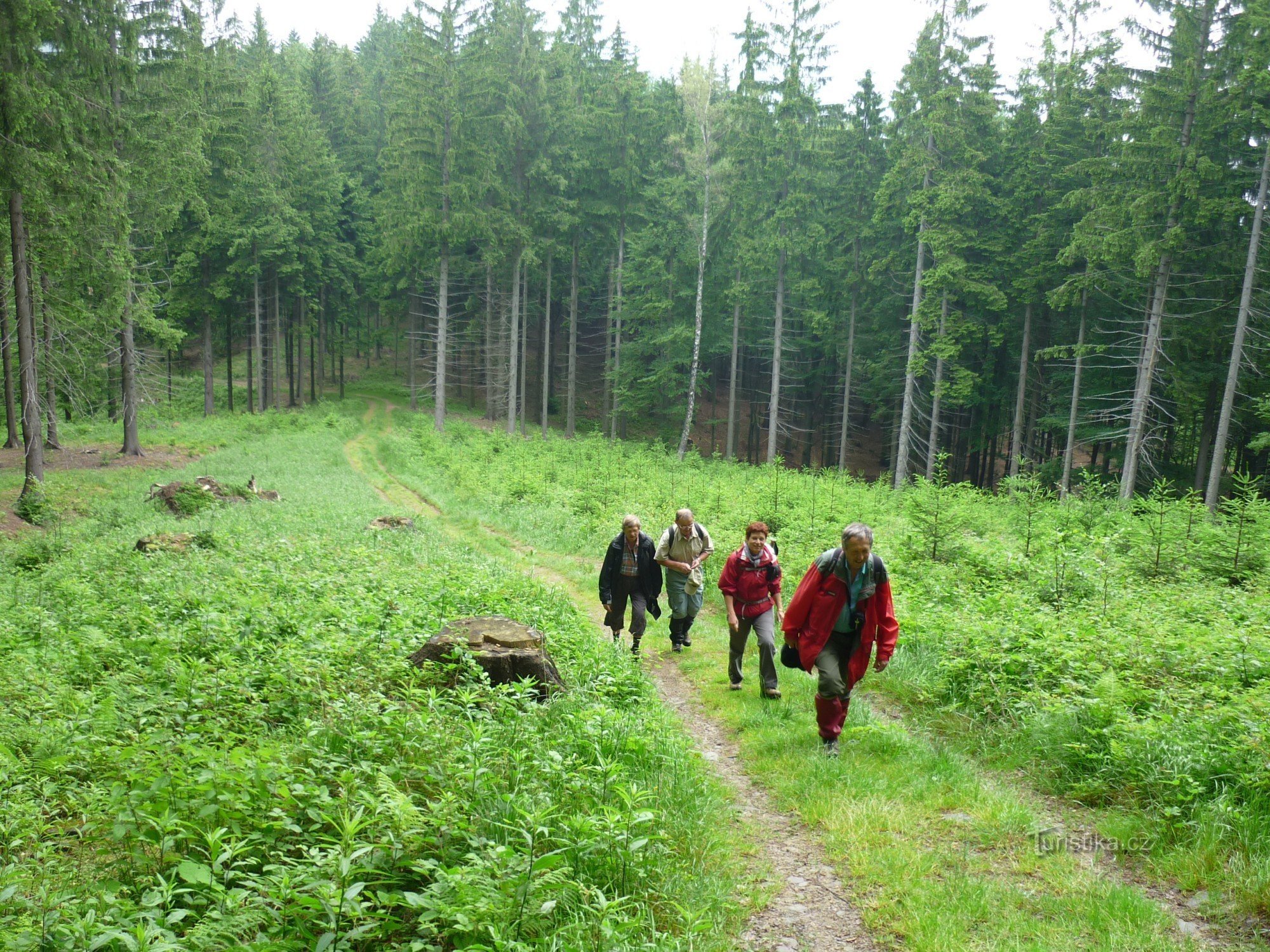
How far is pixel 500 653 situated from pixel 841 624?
3.06 m

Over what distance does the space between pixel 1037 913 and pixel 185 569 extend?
10.3 m

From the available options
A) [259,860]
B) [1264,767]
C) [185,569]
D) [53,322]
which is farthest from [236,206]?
[1264,767]

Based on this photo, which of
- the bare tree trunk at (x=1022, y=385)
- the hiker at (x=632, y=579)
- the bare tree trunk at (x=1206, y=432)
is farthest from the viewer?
the bare tree trunk at (x=1022, y=385)

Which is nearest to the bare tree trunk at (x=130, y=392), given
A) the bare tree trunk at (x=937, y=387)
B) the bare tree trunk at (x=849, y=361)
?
the bare tree trunk at (x=849, y=361)

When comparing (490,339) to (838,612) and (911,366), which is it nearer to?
(911,366)

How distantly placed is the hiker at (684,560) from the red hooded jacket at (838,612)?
256 cm

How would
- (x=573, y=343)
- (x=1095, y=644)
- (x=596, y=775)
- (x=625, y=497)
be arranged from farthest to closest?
1. (x=573, y=343)
2. (x=625, y=497)
3. (x=1095, y=644)
4. (x=596, y=775)

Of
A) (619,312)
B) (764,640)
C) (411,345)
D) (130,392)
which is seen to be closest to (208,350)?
(411,345)

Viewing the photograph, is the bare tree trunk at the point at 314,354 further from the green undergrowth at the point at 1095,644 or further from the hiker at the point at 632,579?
the hiker at the point at 632,579

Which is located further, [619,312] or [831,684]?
[619,312]

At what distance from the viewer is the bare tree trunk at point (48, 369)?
17.9 meters

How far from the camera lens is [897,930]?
4160mm

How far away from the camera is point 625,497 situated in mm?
20672

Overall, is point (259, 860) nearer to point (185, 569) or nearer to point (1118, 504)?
point (185, 569)
